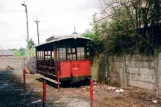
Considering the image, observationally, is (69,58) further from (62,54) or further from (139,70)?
(139,70)

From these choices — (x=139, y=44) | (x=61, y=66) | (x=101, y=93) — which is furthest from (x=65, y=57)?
(x=139, y=44)

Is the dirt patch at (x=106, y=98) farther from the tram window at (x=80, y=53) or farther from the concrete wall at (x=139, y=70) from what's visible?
the tram window at (x=80, y=53)

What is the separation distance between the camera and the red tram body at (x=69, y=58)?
14.4 metres

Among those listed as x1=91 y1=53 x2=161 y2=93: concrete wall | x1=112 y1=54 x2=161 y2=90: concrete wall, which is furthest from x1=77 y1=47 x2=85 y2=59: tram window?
x1=112 y1=54 x2=161 y2=90: concrete wall

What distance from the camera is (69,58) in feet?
49.0

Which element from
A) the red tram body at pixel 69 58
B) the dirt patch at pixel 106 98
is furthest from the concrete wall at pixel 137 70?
the red tram body at pixel 69 58

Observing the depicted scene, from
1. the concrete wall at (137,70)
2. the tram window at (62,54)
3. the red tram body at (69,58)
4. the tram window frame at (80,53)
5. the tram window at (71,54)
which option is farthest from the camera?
the tram window frame at (80,53)

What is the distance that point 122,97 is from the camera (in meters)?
11.2

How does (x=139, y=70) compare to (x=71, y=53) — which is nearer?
(x=139, y=70)

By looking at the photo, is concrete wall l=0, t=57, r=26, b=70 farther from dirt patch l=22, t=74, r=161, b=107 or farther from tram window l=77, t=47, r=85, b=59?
dirt patch l=22, t=74, r=161, b=107

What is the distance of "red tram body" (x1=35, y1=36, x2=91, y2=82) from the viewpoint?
14.4 meters

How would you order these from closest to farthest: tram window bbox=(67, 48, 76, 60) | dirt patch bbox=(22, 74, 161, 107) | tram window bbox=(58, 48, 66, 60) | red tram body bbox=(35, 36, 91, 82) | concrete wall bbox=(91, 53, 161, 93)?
1. dirt patch bbox=(22, 74, 161, 107)
2. concrete wall bbox=(91, 53, 161, 93)
3. red tram body bbox=(35, 36, 91, 82)
4. tram window bbox=(58, 48, 66, 60)
5. tram window bbox=(67, 48, 76, 60)

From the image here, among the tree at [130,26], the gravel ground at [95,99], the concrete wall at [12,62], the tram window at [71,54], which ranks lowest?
the gravel ground at [95,99]

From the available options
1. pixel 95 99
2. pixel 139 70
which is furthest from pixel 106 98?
pixel 139 70
